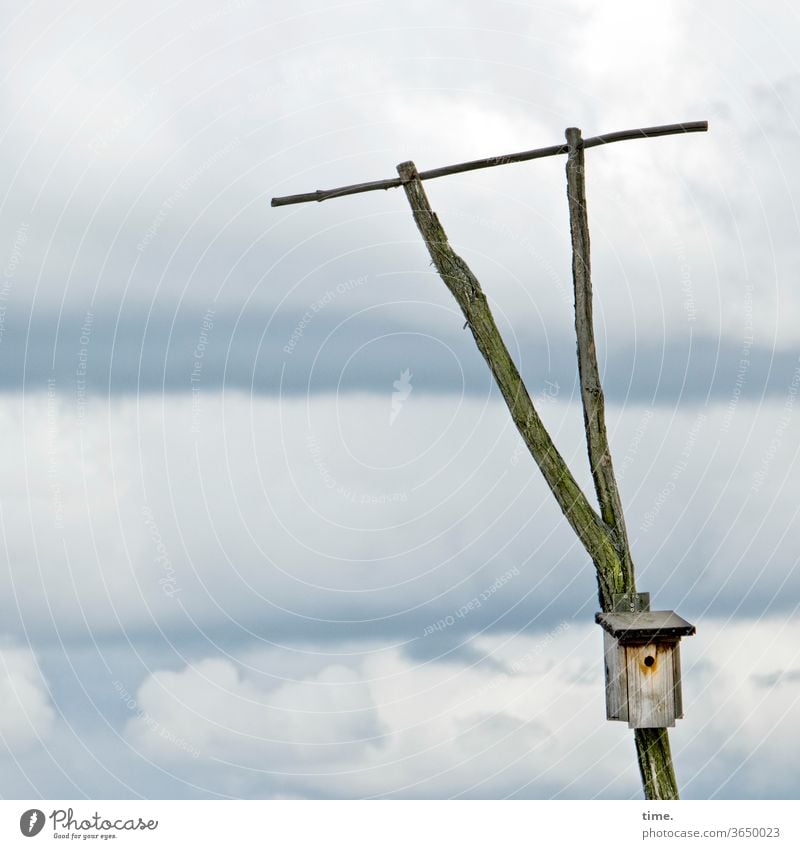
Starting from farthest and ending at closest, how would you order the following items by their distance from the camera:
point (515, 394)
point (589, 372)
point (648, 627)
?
1. point (589, 372)
2. point (515, 394)
3. point (648, 627)

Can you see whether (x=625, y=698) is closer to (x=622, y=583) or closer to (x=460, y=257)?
(x=622, y=583)

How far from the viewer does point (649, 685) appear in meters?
10.2

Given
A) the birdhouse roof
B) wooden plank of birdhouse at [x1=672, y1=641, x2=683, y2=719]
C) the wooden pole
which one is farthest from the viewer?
the wooden pole

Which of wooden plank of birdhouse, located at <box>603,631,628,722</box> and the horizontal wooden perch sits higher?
the horizontal wooden perch

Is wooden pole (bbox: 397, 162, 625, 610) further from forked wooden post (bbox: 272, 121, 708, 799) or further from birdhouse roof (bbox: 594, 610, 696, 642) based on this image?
birdhouse roof (bbox: 594, 610, 696, 642)

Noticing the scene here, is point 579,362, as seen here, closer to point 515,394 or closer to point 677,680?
point 515,394

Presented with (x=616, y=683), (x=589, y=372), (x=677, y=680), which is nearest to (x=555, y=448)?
→ (x=589, y=372)

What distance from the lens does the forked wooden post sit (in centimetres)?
1069

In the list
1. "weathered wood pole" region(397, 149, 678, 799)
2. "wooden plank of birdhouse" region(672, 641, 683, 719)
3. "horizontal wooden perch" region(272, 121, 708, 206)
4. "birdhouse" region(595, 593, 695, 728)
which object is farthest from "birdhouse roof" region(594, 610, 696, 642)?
"horizontal wooden perch" region(272, 121, 708, 206)

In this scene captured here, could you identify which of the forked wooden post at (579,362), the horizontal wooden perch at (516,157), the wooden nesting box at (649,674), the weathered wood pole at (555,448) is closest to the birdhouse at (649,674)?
the wooden nesting box at (649,674)

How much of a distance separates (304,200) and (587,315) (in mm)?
2928

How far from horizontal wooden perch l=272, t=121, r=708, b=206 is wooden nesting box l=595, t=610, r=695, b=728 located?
4.38m

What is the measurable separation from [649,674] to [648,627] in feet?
1.48

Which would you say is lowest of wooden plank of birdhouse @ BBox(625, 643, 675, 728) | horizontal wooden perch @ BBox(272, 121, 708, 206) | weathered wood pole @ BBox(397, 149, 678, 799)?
wooden plank of birdhouse @ BBox(625, 643, 675, 728)
